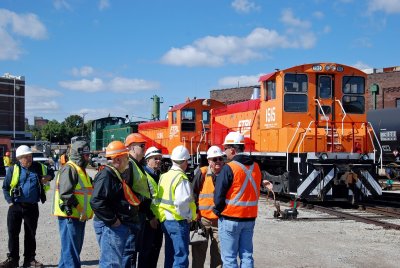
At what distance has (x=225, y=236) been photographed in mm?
5844

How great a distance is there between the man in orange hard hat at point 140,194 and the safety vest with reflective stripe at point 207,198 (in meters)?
0.85

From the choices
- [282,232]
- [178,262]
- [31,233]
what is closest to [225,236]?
[178,262]

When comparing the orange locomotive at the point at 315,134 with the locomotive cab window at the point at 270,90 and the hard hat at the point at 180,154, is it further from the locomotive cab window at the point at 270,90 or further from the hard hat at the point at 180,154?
the hard hat at the point at 180,154

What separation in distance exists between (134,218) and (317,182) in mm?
9265

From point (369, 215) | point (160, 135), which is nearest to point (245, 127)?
point (369, 215)

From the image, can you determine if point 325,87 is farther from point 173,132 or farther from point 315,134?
point 173,132

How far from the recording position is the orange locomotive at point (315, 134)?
13797 millimetres

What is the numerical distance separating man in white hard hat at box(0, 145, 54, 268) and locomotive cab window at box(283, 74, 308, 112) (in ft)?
29.1

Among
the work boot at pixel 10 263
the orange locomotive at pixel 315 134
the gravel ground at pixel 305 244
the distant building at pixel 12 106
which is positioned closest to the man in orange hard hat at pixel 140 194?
the gravel ground at pixel 305 244

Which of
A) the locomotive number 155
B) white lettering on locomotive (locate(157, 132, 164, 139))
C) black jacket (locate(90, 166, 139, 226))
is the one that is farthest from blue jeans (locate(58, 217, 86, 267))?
white lettering on locomotive (locate(157, 132, 164, 139))

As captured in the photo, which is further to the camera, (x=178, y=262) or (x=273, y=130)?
(x=273, y=130)

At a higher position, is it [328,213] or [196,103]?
[196,103]

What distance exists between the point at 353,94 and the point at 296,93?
6.44 ft

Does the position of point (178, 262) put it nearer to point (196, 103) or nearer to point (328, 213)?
point (328, 213)
